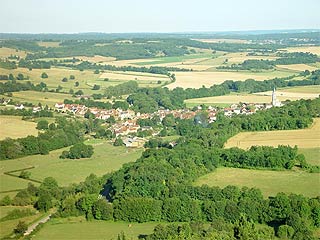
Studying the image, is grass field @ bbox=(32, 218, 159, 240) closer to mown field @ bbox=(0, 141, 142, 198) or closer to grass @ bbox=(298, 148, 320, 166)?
mown field @ bbox=(0, 141, 142, 198)

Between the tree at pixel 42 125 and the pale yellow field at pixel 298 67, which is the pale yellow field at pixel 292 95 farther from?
the tree at pixel 42 125

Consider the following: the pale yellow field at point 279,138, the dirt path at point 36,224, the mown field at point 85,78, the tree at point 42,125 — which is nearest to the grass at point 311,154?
the pale yellow field at point 279,138

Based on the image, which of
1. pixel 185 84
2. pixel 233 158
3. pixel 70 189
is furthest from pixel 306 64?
pixel 70 189

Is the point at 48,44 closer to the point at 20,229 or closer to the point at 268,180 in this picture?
the point at 268,180

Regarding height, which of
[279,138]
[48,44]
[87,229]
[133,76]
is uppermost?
[48,44]

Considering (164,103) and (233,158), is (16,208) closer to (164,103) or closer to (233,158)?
(233,158)

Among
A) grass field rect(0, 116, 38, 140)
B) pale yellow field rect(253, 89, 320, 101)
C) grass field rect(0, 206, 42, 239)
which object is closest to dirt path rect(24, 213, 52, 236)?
grass field rect(0, 206, 42, 239)

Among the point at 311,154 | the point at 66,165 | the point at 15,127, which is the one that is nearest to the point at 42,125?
the point at 15,127
